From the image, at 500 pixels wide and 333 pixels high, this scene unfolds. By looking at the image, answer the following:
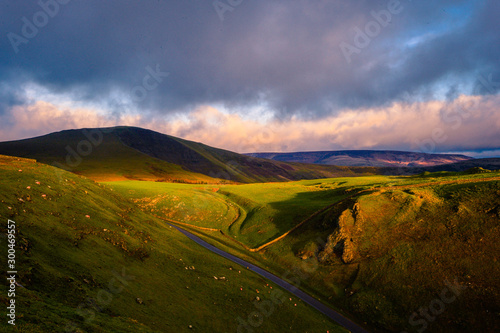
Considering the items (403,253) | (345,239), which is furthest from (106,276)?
(403,253)

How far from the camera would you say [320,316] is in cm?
3825

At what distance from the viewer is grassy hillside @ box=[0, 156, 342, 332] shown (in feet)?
Answer: 60.2

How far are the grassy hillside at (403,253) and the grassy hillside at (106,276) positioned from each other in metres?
11.3

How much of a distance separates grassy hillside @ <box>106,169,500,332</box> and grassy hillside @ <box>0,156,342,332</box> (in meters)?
11.3

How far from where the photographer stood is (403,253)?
45.7m

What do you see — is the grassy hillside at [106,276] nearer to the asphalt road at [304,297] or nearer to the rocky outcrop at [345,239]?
the asphalt road at [304,297]

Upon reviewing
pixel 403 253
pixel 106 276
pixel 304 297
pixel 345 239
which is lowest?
pixel 304 297

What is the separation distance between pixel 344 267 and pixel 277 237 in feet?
72.7

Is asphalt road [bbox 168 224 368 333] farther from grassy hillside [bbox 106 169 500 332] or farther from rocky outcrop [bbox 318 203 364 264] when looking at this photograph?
rocky outcrop [bbox 318 203 364 264]

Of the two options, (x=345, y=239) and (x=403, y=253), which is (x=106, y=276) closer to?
(x=345, y=239)

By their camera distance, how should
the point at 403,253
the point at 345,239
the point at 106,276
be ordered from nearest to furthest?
the point at 106,276, the point at 403,253, the point at 345,239

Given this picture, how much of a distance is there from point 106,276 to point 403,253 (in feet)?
165

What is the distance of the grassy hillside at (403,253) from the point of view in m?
35.9

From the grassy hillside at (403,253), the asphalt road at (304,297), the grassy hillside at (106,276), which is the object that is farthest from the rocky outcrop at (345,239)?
the grassy hillside at (106,276)
